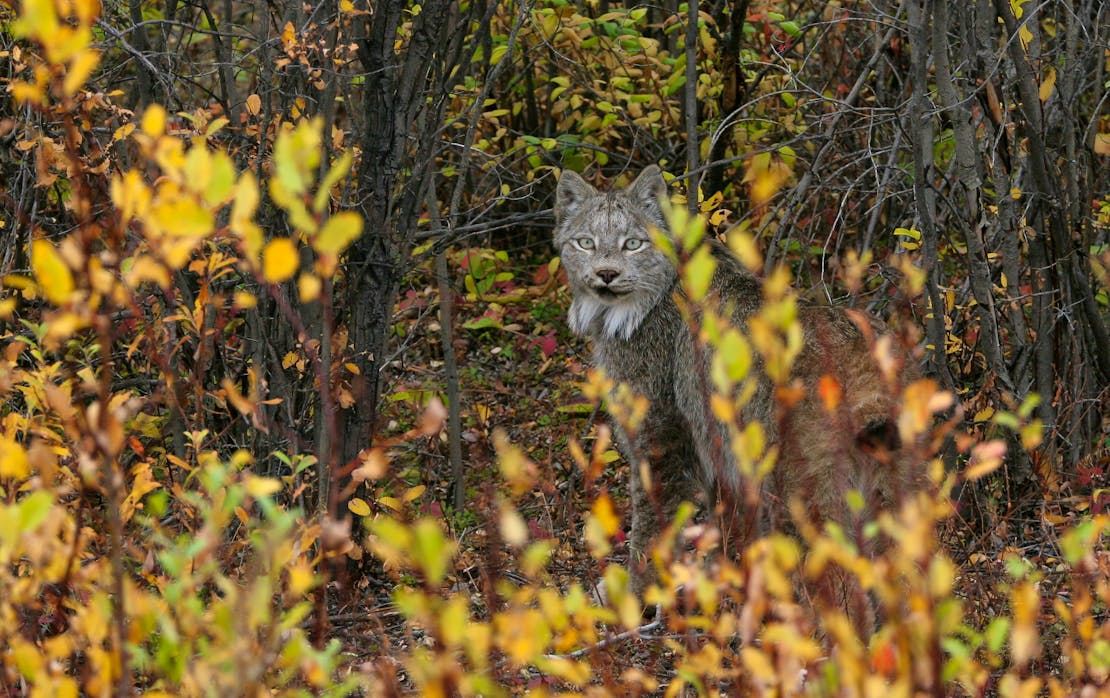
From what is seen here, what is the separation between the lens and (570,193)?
6129 millimetres

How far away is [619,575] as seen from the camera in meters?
2.27

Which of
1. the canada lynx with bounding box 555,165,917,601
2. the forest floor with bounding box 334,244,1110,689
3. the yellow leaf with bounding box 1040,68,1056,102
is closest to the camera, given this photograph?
the canada lynx with bounding box 555,165,917,601

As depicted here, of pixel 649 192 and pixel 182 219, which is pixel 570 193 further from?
pixel 182 219

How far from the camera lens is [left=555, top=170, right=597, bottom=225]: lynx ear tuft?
6113mm

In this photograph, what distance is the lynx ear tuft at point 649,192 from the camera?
594 centimetres

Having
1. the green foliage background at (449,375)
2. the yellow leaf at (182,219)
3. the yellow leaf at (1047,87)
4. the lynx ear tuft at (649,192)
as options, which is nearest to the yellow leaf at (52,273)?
the green foliage background at (449,375)

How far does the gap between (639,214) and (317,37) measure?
1739mm

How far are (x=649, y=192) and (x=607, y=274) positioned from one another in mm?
529

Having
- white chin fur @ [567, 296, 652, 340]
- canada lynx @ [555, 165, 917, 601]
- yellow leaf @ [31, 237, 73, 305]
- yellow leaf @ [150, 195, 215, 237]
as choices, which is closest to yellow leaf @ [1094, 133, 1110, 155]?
canada lynx @ [555, 165, 917, 601]

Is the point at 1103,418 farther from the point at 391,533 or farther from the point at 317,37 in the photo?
the point at 391,533

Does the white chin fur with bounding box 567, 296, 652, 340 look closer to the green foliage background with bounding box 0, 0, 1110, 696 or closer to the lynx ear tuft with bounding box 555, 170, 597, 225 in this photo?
the green foliage background with bounding box 0, 0, 1110, 696

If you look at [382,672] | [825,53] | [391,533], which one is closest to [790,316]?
[391,533]

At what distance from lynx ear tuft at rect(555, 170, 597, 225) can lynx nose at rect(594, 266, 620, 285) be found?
1.75ft

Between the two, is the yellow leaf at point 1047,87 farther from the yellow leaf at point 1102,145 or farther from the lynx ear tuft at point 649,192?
the lynx ear tuft at point 649,192
